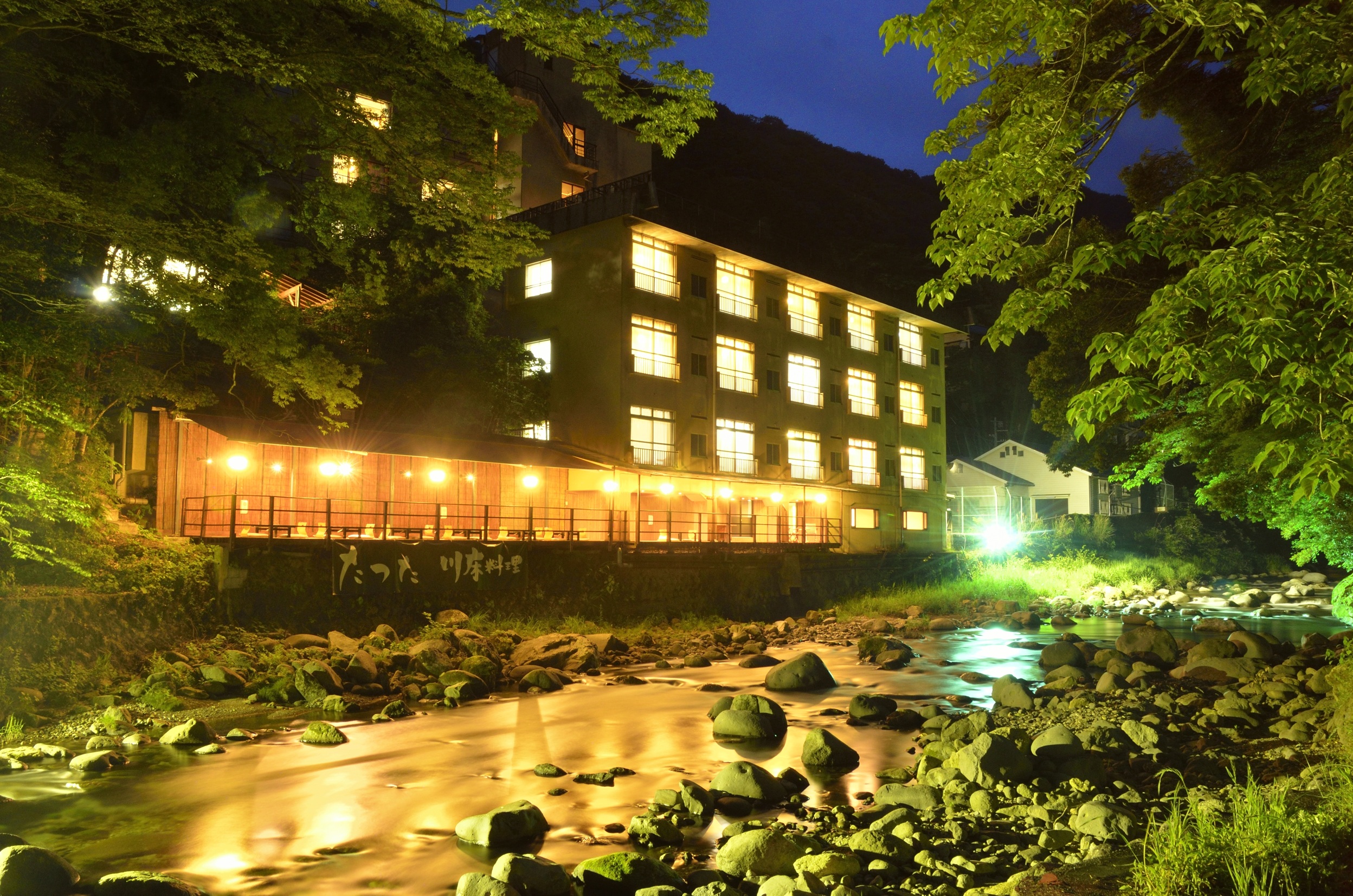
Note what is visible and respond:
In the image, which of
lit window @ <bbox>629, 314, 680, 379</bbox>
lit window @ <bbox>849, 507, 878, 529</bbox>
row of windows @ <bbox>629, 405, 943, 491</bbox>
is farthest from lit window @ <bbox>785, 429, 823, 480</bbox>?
lit window @ <bbox>629, 314, 680, 379</bbox>

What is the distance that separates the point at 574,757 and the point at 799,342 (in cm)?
2567

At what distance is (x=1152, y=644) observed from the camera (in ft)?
56.9

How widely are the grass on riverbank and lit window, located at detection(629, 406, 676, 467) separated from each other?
939 inches

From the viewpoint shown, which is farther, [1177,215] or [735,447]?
[735,447]

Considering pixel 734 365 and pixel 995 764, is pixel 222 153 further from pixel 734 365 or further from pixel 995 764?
pixel 734 365

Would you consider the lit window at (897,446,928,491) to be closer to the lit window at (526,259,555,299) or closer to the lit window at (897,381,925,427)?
the lit window at (897,381,925,427)

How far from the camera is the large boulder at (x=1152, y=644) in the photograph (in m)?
17.1

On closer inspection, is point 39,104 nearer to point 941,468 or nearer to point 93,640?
point 93,640

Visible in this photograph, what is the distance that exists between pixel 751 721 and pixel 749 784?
3355 mm

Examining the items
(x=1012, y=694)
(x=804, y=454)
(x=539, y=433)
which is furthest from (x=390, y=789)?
(x=804, y=454)

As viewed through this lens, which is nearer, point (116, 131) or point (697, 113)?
point (697, 113)

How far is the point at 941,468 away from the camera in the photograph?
139ft

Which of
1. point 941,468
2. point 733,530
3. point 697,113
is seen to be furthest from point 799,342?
point 697,113

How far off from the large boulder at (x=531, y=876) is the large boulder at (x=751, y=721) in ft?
19.4
